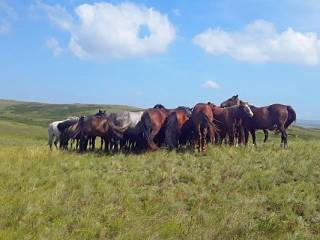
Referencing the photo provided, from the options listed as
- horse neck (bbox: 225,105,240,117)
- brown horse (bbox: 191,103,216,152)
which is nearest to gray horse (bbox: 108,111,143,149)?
brown horse (bbox: 191,103,216,152)

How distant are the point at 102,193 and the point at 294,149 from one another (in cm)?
931

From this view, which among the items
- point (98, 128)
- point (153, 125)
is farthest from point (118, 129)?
point (153, 125)

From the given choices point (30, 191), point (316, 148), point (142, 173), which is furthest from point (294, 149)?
point (30, 191)

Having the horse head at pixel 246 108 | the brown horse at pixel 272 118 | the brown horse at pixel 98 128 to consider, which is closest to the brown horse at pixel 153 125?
the brown horse at pixel 98 128

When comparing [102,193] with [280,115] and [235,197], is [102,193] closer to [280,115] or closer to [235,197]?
[235,197]

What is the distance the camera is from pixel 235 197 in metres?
13.4

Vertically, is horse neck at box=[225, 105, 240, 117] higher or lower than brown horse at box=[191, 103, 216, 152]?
higher

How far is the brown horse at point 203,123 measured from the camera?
19.7 metres

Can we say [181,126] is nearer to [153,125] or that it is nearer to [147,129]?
[153,125]

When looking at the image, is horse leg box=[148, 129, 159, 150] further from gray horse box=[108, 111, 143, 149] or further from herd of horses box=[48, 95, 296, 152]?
gray horse box=[108, 111, 143, 149]

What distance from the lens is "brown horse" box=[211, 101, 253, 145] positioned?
21.2 m

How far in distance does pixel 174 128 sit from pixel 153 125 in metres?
0.89

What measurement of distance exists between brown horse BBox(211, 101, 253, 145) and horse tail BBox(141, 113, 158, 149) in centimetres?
292

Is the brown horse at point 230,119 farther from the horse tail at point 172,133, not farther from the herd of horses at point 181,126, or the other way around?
the horse tail at point 172,133
